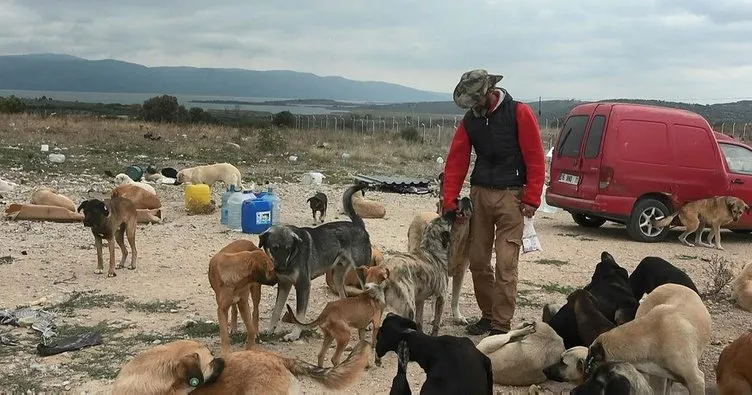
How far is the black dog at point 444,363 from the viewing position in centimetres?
468

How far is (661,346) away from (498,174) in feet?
7.47

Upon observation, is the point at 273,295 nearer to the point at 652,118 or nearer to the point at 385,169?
the point at 652,118

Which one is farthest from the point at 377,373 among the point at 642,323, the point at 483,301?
the point at 642,323

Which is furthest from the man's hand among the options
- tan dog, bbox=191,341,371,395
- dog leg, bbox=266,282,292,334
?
tan dog, bbox=191,341,371,395

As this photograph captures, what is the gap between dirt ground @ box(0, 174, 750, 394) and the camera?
6.09 m

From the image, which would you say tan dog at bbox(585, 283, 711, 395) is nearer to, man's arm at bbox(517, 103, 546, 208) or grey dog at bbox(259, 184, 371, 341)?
man's arm at bbox(517, 103, 546, 208)

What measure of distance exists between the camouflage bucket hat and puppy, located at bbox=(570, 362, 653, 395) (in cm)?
282

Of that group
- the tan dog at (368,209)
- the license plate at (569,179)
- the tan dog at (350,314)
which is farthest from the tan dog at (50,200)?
the license plate at (569,179)

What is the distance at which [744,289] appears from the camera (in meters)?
8.68

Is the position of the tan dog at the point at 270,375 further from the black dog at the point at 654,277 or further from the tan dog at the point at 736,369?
the black dog at the point at 654,277

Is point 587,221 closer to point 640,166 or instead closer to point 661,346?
point 640,166

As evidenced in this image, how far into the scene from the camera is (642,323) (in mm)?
5391

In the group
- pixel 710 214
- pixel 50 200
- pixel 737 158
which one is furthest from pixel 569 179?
pixel 50 200

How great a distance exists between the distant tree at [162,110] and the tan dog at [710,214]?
41.7 meters
